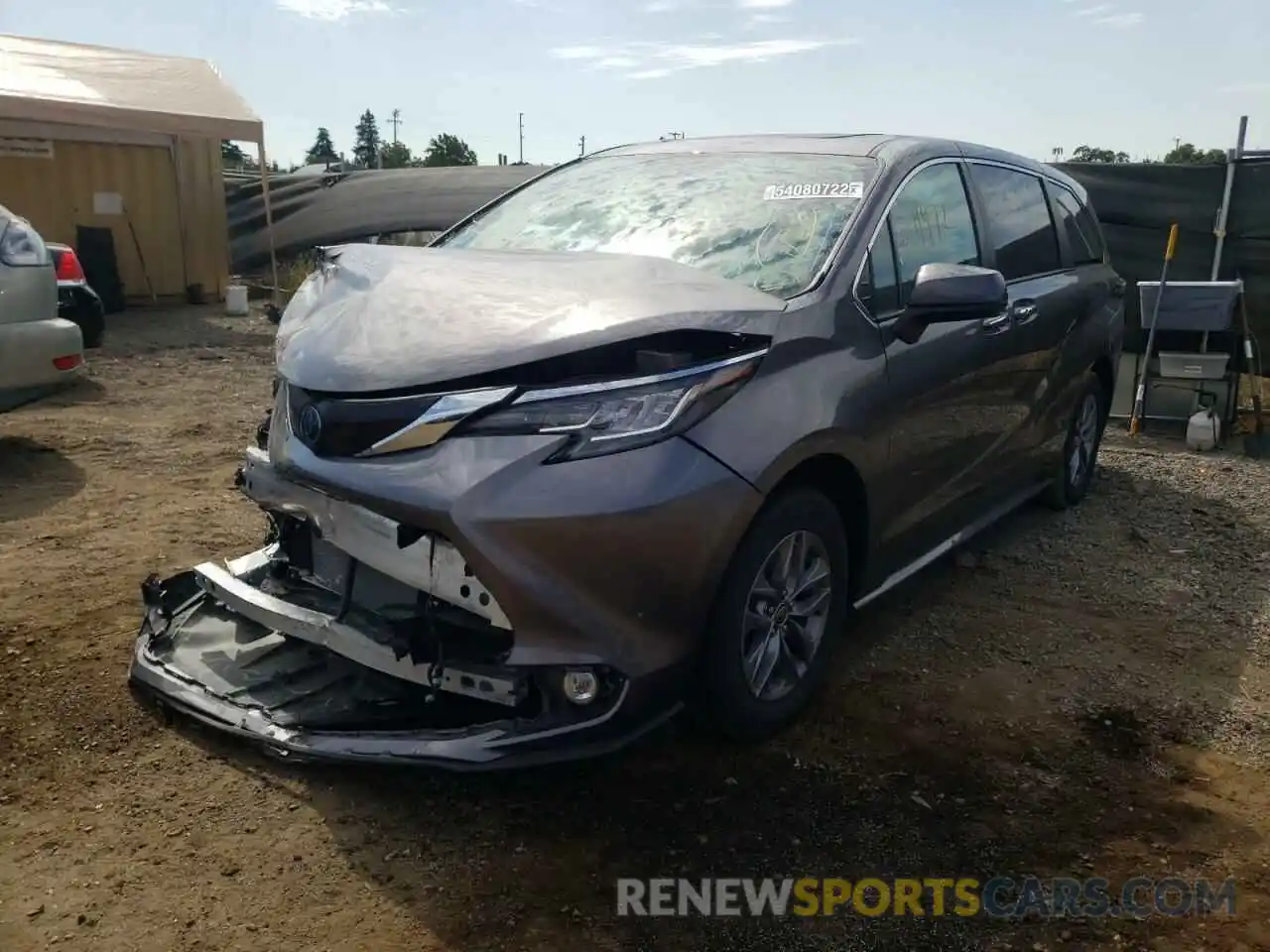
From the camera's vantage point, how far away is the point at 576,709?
2.54 meters

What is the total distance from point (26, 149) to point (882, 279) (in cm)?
1283

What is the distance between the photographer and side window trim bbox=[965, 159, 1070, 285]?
13.5 feet

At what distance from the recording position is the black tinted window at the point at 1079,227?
5.15 m

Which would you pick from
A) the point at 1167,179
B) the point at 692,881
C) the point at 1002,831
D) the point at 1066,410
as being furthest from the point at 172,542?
the point at 1167,179

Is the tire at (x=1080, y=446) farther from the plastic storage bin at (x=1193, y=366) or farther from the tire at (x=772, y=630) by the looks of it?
the tire at (x=772, y=630)

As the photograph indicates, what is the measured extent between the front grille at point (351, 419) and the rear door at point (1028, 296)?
2.56 m

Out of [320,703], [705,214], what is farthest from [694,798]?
[705,214]

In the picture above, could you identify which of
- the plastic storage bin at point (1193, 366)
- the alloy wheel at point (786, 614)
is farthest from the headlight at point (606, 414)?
the plastic storage bin at point (1193, 366)

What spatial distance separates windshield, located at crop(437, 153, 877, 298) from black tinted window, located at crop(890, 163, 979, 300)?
0.19 m

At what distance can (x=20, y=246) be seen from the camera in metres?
5.55

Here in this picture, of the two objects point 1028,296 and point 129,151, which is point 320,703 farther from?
point 129,151

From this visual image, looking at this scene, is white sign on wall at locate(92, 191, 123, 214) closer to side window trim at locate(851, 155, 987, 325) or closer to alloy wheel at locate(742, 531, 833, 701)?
side window trim at locate(851, 155, 987, 325)

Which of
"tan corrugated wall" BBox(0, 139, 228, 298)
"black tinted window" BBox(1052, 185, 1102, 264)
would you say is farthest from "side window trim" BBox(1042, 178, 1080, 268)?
"tan corrugated wall" BBox(0, 139, 228, 298)

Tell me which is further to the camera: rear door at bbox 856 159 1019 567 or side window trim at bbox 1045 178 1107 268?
side window trim at bbox 1045 178 1107 268
